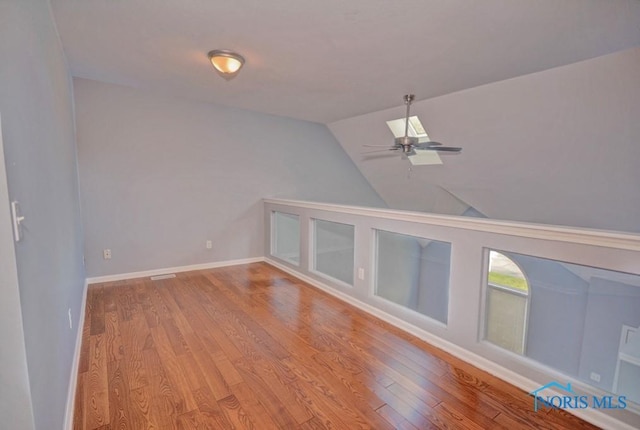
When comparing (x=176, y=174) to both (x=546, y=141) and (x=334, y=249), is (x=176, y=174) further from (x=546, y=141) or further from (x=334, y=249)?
(x=546, y=141)

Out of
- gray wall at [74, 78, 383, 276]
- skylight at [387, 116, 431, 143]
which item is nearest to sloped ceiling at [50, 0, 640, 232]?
skylight at [387, 116, 431, 143]

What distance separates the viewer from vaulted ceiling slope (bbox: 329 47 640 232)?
2.70 metres

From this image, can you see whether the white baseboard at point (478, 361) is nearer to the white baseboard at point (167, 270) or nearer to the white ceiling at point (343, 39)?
the white baseboard at point (167, 270)

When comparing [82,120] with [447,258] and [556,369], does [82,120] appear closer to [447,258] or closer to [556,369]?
[447,258]

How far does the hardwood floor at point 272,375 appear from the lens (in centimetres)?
168

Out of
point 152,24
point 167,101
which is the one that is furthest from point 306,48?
point 167,101

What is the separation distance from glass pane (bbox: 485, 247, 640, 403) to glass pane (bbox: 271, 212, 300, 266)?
260 centimetres

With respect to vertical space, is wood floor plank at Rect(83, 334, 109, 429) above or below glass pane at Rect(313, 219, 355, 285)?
below

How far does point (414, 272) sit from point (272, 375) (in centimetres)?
162

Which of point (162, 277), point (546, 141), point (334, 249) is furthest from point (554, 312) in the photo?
point (162, 277)

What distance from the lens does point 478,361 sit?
2170 millimetres

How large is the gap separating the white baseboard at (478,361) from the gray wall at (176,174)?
84.5 inches

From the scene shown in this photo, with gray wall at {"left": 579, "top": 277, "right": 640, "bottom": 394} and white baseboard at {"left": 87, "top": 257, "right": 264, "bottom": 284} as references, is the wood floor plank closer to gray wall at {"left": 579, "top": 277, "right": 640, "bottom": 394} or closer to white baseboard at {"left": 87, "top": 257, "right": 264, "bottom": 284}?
white baseboard at {"left": 87, "top": 257, "right": 264, "bottom": 284}

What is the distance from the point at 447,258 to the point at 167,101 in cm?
392
